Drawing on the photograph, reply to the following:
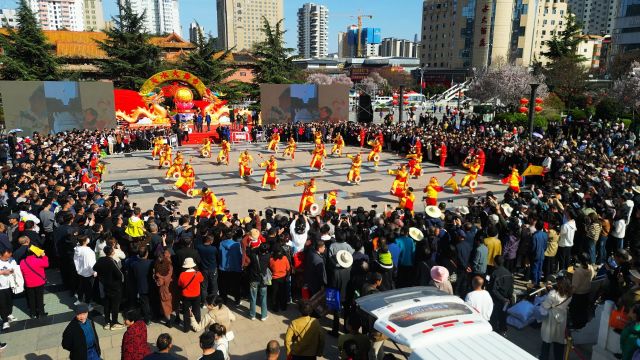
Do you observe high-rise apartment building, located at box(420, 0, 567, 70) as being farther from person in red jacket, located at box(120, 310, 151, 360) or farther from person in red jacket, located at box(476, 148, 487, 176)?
person in red jacket, located at box(120, 310, 151, 360)

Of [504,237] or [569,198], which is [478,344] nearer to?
[504,237]

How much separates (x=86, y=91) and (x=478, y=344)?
29.1 metres

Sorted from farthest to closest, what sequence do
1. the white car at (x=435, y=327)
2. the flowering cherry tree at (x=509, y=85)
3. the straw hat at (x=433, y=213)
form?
the flowering cherry tree at (x=509, y=85)
the straw hat at (x=433, y=213)
the white car at (x=435, y=327)

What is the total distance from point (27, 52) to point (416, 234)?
128ft

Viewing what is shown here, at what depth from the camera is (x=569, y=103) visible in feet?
133

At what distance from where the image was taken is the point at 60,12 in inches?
6531

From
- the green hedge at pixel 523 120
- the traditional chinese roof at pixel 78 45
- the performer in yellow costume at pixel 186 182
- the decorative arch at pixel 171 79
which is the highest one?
the traditional chinese roof at pixel 78 45

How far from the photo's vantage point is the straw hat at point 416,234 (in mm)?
7927

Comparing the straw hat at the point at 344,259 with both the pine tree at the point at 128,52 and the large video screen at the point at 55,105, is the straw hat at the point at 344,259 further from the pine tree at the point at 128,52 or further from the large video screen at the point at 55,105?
the pine tree at the point at 128,52

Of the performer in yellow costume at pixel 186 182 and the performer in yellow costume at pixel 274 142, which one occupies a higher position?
the performer in yellow costume at pixel 274 142

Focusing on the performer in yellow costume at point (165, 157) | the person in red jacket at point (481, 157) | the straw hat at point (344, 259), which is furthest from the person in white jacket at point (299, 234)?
the performer in yellow costume at point (165, 157)

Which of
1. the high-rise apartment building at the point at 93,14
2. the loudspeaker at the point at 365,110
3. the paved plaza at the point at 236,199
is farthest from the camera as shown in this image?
the high-rise apartment building at the point at 93,14

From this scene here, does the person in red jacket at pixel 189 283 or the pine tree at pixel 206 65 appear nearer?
the person in red jacket at pixel 189 283

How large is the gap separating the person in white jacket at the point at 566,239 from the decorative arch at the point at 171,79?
27.8 metres
